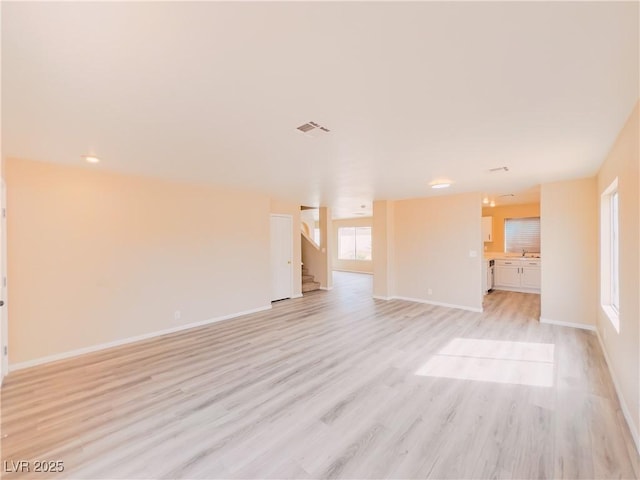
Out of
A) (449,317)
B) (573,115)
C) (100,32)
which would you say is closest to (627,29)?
(573,115)

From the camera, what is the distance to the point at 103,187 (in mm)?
3951

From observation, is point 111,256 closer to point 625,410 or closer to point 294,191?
point 294,191

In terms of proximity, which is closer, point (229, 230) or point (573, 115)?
point (573, 115)

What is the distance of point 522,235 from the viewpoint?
26.9ft

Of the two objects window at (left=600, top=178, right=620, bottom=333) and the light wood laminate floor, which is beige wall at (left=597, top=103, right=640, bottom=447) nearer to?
the light wood laminate floor

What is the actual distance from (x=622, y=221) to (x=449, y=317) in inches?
126

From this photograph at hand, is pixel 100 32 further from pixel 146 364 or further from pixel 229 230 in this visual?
pixel 229 230

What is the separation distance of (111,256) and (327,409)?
3662 millimetres

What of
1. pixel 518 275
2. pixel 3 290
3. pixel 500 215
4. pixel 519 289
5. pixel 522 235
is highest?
pixel 500 215

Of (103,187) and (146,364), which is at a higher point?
(103,187)

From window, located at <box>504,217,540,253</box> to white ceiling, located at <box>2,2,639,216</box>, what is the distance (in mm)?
5456

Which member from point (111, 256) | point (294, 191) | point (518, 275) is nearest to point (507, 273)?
point (518, 275)

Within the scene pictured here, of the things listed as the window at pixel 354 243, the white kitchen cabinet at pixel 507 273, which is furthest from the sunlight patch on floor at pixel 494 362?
the window at pixel 354 243

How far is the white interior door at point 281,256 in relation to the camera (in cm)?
694
